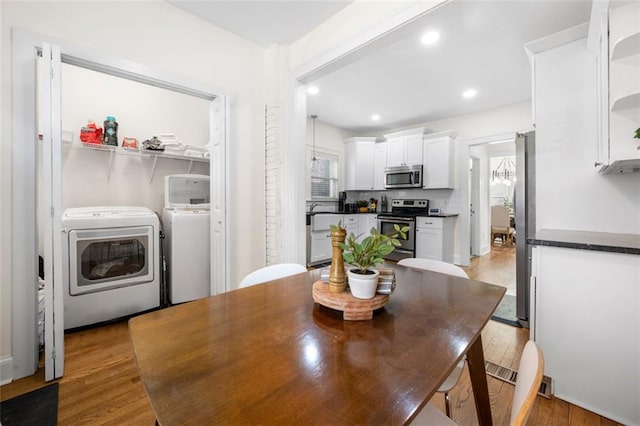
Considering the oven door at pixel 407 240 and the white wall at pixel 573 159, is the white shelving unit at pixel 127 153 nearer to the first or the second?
the oven door at pixel 407 240

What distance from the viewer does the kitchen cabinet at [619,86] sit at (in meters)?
1.54

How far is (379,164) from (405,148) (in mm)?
618

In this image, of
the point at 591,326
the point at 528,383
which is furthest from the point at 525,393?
the point at 591,326

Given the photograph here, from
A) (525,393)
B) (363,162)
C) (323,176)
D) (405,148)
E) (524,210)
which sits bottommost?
(525,393)

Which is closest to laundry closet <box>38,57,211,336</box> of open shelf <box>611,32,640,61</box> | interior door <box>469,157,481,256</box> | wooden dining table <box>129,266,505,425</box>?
wooden dining table <box>129,266,505,425</box>

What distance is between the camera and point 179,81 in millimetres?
2273

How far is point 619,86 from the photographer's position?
1.65 m

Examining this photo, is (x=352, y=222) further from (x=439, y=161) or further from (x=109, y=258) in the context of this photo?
(x=109, y=258)

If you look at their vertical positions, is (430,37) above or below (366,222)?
above

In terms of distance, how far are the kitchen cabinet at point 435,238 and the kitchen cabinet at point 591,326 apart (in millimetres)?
2927

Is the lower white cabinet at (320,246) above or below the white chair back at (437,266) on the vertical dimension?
below

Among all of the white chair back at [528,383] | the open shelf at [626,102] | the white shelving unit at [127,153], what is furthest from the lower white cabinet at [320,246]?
the white chair back at [528,383]

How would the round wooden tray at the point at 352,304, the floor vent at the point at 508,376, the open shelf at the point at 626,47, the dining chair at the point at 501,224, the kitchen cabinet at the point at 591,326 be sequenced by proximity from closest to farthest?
the round wooden tray at the point at 352,304, the kitchen cabinet at the point at 591,326, the open shelf at the point at 626,47, the floor vent at the point at 508,376, the dining chair at the point at 501,224

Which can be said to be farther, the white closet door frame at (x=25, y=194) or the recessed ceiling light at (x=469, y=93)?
the recessed ceiling light at (x=469, y=93)
